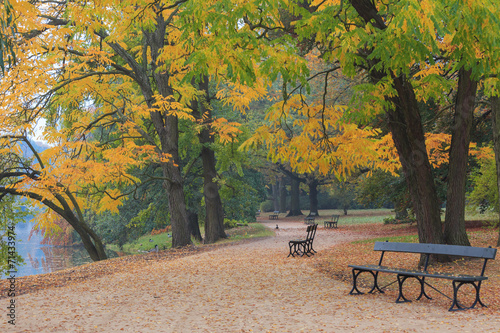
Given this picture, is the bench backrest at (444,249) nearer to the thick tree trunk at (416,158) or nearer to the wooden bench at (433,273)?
the wooden bench at (433,273)

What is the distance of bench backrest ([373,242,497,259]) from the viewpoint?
6.72m

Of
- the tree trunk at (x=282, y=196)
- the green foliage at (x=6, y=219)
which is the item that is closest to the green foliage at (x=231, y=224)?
the green foliage at (x=6, y=219)

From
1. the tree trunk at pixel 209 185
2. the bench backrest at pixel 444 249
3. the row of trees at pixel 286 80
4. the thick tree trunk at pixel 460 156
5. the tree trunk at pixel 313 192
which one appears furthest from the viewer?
the tree trunk at pixel 313 192

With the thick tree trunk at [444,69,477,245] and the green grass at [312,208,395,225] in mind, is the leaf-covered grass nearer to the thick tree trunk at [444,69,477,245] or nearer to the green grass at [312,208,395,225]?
the thick tree trunk at [444,69,477,245]

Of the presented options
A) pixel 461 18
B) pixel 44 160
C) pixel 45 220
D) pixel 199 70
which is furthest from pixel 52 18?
pixel 461 18

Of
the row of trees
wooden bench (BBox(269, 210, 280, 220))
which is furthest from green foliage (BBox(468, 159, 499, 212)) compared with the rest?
wooden bench (BBox(269, 210, 280, 220))

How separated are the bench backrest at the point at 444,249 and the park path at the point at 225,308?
3.27ft

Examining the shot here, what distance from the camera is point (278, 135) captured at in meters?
8.98

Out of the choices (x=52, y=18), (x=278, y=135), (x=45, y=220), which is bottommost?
(x=45, y=220)

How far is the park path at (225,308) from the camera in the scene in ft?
18.5

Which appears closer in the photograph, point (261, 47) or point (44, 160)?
point (261, 47)

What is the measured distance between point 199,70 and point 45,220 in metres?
8.83

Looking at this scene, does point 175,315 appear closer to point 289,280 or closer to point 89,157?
point 289,280

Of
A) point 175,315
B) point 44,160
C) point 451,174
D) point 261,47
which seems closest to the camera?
point 175,315
